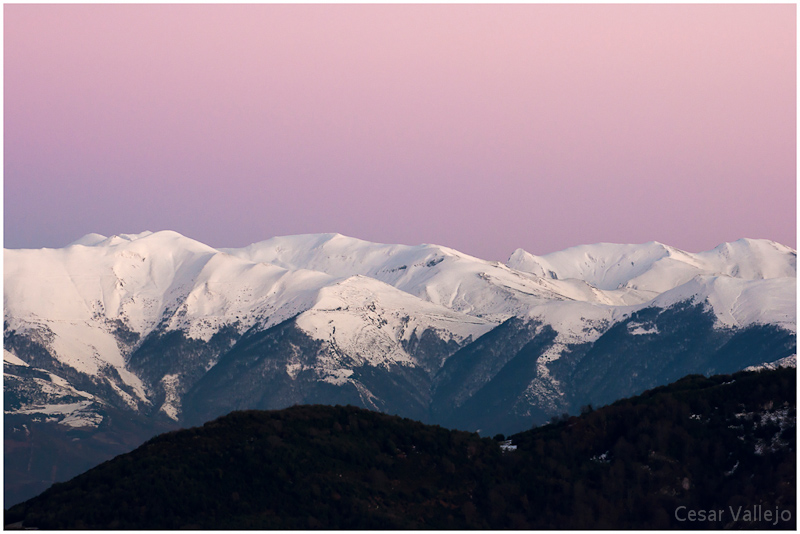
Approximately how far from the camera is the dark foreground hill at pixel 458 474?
113 metres

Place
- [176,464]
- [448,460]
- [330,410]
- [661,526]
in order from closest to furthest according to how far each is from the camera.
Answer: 1. [661,526]
2. [176,464]
3. [448,460]
4. [330,410]

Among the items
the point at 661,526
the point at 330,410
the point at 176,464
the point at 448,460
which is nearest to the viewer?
the point at 661,526

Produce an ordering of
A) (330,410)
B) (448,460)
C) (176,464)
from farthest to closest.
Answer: (330,410) < (448,460) < (176,464)

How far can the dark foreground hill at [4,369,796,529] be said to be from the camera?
11344 cm

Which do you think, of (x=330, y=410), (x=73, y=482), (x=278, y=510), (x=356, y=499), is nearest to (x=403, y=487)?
(x=356, y=499)

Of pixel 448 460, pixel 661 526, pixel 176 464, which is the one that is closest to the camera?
pixel 661 526

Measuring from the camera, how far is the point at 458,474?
424 feet

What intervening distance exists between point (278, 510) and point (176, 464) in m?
14.2

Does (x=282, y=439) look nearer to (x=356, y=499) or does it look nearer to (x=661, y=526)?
(x=356, y=499)

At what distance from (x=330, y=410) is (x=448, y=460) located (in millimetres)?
23649

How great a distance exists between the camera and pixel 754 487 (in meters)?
119

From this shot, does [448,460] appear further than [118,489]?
Yes

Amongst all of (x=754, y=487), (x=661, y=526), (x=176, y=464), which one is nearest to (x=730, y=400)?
(x=754, y=487)

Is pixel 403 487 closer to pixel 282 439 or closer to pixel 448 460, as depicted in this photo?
pixel 448 460
